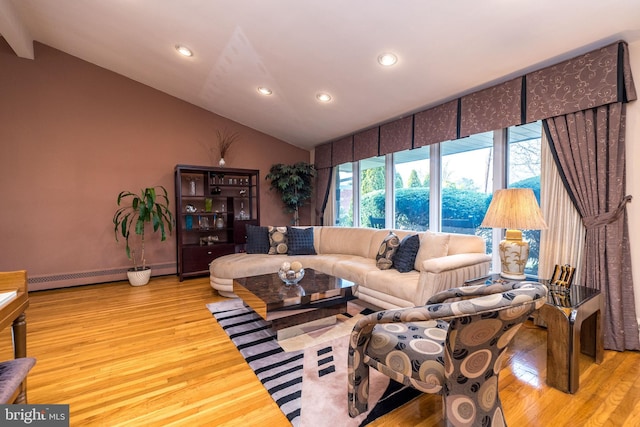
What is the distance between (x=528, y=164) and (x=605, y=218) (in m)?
0.85

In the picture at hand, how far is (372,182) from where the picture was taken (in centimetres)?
474

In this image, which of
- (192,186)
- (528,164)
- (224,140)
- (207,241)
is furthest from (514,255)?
(224,140)

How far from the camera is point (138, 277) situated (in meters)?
4.09

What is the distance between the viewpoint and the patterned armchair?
110 cm

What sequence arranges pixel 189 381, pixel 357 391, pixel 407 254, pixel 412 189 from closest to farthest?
pixel 357 391 → pixel 189 381 → pixel 407 254 → pixel 412 189

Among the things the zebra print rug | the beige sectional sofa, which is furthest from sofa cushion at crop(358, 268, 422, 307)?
the zebra print rug

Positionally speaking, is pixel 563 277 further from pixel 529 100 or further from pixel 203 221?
pixel 203 221

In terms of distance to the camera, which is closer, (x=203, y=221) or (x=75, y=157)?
(x=75, y=157)

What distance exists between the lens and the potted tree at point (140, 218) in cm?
411

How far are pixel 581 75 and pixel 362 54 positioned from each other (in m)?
1.78

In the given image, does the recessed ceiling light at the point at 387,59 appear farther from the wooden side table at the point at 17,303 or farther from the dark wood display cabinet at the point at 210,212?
the wooden side table at the point at 17,303

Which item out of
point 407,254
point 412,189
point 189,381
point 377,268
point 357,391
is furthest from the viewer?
point 412,189

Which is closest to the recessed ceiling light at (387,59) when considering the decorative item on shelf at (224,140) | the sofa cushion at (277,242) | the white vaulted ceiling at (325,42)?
the white vaulted ceiling at (325,42)

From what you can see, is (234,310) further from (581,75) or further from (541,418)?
(581,75)
